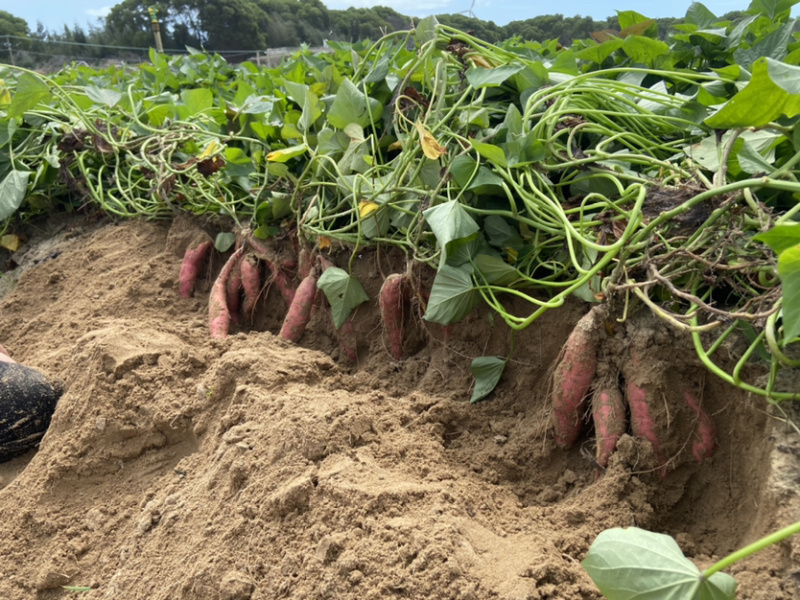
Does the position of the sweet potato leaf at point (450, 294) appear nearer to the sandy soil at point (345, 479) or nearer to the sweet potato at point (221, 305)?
the sandy soil at point (345, 479)

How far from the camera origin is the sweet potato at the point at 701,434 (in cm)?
120

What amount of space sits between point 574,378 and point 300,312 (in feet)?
3.21

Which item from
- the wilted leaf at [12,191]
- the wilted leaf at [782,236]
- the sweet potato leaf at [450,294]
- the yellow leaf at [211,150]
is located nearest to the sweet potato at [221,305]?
the yellow leaf at [211,150]

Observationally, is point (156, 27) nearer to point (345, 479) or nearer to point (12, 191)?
point (12, 191)

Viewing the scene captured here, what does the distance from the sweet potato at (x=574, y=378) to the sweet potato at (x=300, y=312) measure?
0.90 metres

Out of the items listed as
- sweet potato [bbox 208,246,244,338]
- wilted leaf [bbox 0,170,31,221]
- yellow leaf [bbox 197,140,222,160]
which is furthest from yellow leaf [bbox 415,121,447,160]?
wilted leaf [bbox 0,170,31,221]

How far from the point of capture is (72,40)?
23.9 ft

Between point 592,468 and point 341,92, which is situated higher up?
point 341,92

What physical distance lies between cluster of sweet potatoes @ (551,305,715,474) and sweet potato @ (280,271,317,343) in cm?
89

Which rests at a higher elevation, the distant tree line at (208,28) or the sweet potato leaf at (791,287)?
the distant tree line at (208,28)

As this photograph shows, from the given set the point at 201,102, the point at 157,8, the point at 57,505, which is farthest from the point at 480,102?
the point at 157,8

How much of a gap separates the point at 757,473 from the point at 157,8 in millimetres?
7830

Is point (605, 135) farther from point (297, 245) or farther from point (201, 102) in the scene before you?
point (201, 102)

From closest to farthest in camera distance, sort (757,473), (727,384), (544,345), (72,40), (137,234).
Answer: (757,473) < (727,384) < (544,345) < (137,234) < (72,40)
